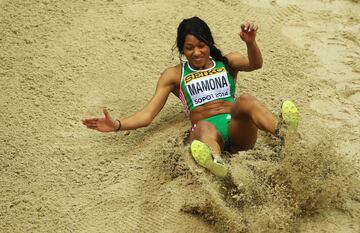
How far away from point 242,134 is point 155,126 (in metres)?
0.72

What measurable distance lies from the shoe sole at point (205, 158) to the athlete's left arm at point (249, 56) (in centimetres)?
69

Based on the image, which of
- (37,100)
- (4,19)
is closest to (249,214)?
(37,100)

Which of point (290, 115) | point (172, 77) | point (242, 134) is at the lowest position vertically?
point (242, 134)

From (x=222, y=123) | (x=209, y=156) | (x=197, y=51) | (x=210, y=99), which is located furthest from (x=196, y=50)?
(x=209, y=156)

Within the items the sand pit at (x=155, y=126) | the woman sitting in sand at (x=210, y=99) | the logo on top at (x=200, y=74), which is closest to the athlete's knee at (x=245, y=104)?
the woman sitting in sand at (x=210, y=99)

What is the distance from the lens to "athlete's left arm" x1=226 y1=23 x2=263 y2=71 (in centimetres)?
298

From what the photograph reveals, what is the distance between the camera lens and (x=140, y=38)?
4277mm

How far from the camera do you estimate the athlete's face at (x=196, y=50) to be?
3.17m

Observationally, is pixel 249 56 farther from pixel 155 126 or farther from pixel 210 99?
pixel 155 126

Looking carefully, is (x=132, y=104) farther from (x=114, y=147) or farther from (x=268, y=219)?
(x=268, y=219)

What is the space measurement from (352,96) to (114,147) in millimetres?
1611

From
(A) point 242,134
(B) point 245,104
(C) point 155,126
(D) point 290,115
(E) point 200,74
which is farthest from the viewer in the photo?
(C) point 155,126

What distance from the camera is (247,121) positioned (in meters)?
3.00

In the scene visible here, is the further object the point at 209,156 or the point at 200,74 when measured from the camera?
the point at 200,74
